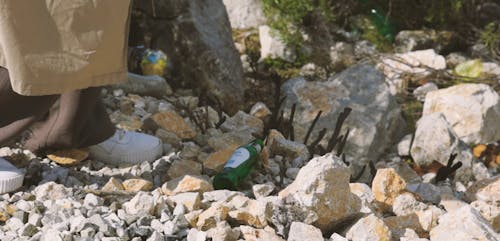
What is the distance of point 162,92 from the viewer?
12.8 ft

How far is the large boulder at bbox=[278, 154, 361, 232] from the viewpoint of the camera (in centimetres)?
249

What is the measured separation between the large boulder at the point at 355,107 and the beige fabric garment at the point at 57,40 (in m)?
1.50

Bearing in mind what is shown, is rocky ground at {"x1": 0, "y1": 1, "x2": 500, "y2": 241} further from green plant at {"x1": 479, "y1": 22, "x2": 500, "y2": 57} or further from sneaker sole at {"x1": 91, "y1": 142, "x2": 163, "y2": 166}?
green plant at {"x1": 479, "y1": 22, "x2": 500, "y2": 57}

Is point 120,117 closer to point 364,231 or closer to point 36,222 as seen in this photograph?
point 36,222

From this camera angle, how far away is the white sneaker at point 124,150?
3064 mm

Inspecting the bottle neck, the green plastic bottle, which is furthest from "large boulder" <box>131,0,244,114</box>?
the green plastic bottle

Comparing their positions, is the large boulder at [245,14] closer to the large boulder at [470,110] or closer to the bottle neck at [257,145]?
the large boulder at [470,110]

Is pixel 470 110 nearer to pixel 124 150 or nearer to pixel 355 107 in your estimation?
pixel 355 107

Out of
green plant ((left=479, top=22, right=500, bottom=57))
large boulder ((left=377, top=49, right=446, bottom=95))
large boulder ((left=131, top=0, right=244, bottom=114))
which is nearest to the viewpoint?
large boulder ((left=131, top=0, right=244, bottom=114))

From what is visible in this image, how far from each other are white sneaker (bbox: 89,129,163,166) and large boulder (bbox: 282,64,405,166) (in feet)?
3.16

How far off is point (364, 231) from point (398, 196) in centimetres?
38

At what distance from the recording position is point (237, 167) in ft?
9.38

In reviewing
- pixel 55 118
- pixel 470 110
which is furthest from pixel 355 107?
pixel 55 118

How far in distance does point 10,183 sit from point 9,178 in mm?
16
